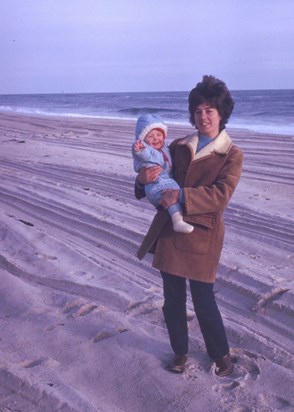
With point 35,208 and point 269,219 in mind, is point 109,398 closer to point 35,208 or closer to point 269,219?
point 269,219

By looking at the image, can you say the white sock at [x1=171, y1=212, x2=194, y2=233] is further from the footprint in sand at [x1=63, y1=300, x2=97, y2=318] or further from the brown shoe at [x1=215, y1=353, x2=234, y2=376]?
the footprint in sand at [x1=63, y1=300, x2=97, y2=318]

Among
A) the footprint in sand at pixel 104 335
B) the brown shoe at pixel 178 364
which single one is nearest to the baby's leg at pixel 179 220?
the brown shoe at pixel 178 364

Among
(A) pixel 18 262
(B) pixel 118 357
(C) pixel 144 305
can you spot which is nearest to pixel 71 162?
(A) pixel 18 262

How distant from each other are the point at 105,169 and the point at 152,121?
7536mm

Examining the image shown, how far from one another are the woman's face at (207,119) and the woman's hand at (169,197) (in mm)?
382

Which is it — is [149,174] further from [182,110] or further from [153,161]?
[182,110]

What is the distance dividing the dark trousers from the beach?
0.16 m

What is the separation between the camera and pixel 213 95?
2.95 meters

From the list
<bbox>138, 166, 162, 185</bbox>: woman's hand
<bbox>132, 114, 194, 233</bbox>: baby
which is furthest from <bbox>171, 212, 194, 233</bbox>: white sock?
<bbox>138, 166, 162, 185</bbox>: woman's hand

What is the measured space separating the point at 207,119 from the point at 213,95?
137 mm

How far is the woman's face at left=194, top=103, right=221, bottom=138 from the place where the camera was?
9.80 feet

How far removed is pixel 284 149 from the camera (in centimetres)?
1328

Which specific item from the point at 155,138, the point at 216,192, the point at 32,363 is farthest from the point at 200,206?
the point at 32,363

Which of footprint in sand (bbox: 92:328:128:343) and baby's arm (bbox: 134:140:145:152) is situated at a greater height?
baby's arm (bbox: 134:140:145:152)
